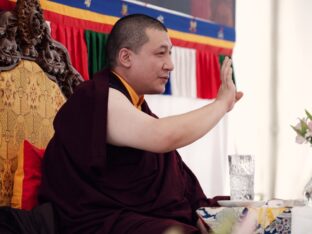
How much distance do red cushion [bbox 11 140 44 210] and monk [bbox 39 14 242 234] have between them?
68 millimetres

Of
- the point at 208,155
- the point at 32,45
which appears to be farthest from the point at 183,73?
the point at 32,45

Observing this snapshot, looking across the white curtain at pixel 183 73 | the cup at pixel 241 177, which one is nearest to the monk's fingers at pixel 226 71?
the cup at pixel 241 177

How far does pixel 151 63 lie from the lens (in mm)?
2242

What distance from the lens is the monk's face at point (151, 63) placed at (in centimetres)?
224

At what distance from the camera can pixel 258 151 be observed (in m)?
4.99

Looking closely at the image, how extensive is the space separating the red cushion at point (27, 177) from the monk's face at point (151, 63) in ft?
1.45

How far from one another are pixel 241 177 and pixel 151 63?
0.55 m

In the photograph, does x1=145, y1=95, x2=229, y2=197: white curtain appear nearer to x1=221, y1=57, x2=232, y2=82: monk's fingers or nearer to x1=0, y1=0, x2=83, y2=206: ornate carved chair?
x1=0, y1=0, x2=83, y2=206: ornate carved chair

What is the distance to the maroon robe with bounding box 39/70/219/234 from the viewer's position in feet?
6.34

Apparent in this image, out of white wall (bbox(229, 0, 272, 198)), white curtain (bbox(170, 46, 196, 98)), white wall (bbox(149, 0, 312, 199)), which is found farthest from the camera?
white wall (bbox(149, 0, 312, 199))

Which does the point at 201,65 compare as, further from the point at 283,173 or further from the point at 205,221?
the point at 205,221

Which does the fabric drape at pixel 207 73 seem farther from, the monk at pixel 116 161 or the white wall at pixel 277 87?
the monk at pixel 116 161

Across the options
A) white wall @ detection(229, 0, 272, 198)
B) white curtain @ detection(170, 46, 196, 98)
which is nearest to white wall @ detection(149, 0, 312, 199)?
white wall @ detection(229, 0, 272, 198)

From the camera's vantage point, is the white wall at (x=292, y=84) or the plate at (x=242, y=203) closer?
the plate at (x=242, y=203)
